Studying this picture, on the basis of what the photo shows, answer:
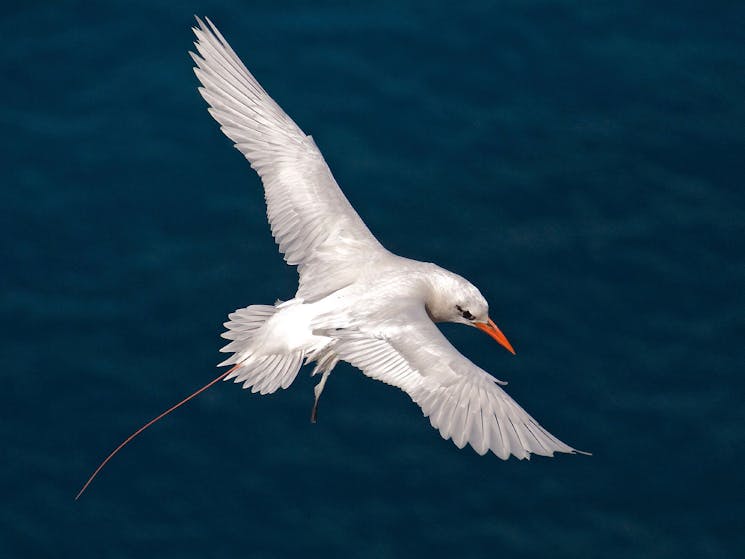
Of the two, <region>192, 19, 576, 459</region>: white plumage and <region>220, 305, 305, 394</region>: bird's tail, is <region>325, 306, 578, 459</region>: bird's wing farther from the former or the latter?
<region>220, 305, 305, 394</region>: bird's tail

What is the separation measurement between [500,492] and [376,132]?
456cm

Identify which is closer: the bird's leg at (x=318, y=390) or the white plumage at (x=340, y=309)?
the white plumage at (x=340, y=309)

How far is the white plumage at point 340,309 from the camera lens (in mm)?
11383

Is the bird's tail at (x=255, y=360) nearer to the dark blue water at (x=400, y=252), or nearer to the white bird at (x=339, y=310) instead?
the white bird at (x=339, y=310)

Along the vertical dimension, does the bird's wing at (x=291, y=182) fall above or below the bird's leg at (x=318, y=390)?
above

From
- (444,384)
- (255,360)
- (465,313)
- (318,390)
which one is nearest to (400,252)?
(465,313)

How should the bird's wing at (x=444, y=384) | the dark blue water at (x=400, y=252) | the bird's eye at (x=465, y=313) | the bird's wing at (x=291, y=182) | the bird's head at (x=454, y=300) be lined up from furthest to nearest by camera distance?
the dark blue water at (x=400, y=252) < the bird's wing at (x=291, y=182) < the bird's eye at (x=465, y=313) < the bird's head at (x=454, y=300) < the bird's wing at (x=444, y=384)

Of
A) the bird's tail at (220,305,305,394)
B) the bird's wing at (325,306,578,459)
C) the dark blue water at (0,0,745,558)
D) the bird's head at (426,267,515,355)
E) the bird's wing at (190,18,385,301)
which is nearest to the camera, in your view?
the bird's wing at (325,306,578,459)

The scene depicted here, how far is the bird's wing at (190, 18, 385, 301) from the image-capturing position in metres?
13.3

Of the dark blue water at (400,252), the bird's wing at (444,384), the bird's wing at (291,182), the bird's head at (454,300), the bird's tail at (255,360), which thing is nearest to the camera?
the bird's wing at (444,384)

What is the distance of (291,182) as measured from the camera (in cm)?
1391

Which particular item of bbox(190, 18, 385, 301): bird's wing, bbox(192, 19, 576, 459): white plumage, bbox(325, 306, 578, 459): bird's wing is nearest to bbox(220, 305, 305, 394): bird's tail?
bbox(192, 19, 576, 459): white plumage

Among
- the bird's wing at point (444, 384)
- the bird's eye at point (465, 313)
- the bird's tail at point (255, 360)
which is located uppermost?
the bird's eye at point (465, 313)

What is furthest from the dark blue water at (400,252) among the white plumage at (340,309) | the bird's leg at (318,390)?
the white plumage at (340,309)
